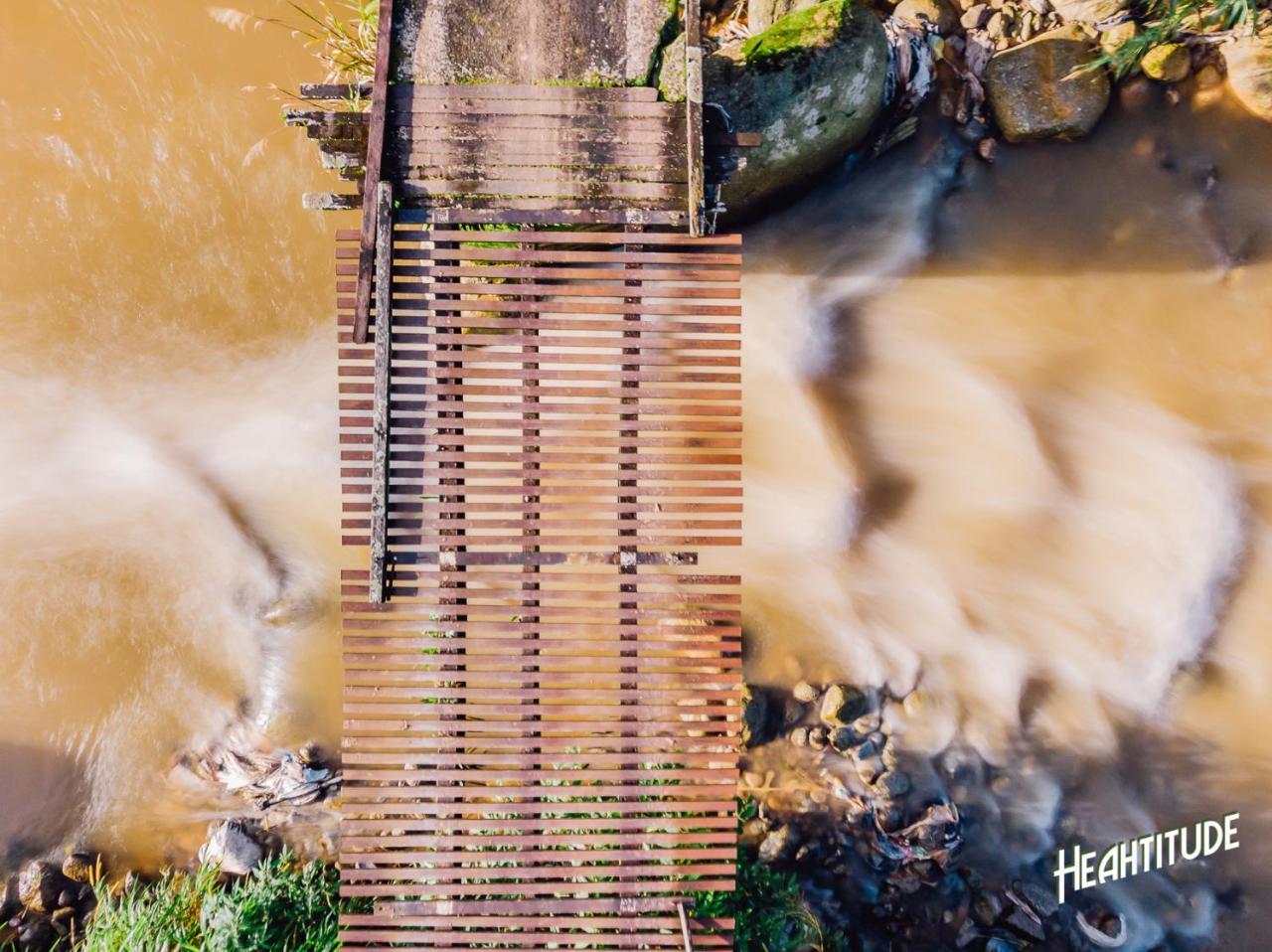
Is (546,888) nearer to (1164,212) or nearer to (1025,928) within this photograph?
(1025,928)

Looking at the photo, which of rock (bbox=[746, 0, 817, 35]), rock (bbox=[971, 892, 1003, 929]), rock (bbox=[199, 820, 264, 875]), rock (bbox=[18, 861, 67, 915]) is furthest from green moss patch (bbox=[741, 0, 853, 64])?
rock (bbox=[18, 861, 67, 915])

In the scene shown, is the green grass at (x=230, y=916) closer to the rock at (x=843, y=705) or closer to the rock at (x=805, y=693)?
the rock at (x=805, y=693)

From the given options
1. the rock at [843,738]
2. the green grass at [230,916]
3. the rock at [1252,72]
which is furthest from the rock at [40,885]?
the rock at [1252,72]

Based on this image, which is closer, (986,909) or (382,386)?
(382,386)

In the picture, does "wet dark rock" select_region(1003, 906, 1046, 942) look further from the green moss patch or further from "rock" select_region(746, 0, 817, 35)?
"rock" select_region(746, 0, 817, 35)

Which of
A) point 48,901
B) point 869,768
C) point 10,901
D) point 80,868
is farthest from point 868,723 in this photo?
point 10,901

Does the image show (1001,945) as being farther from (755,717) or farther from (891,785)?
(755,717)

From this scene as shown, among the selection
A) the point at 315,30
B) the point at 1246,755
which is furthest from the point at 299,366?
the point at 1246,755
